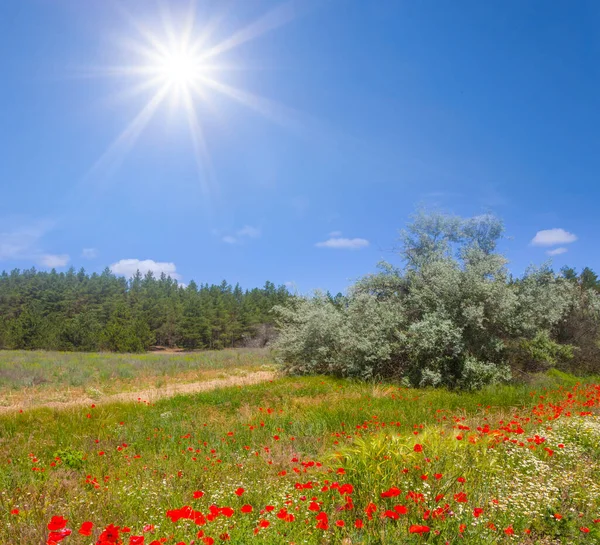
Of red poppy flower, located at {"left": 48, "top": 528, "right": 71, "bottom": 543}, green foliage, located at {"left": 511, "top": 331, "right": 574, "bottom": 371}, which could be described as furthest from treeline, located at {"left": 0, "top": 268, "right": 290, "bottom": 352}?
red poppy flower, located at {"left": 48, "top": 528, "right": 71, "bottom": 543}

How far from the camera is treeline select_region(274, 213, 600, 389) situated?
13.0 metres

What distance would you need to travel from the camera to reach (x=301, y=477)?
4395 millimetres

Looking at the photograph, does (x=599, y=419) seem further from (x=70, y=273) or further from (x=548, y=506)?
(x=70, y=273)

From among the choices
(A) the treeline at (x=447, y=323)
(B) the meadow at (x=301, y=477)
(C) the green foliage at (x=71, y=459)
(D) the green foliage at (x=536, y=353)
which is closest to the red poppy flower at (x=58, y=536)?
(B) the meadow at (x=301, y=477)

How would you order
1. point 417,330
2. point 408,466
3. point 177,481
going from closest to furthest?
point 408,466 → point 177,481 → point 417,330

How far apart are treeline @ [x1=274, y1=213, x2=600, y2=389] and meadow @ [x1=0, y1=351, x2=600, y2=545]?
3659mm

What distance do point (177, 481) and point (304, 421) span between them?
350cm

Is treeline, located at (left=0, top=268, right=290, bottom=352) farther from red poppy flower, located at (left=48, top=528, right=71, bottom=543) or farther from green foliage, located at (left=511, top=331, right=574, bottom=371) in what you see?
red poppy flower, located at (left=48, top=528, right=71, bottom=543)

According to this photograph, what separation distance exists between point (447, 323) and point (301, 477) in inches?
378

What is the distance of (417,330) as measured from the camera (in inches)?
519

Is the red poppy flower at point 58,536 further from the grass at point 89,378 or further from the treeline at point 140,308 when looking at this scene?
the treeline at point 140,308

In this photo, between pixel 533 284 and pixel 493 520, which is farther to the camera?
pixel 533 284

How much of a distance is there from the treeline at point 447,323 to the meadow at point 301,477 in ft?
12.0

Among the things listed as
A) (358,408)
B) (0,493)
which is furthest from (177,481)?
(358,408)
